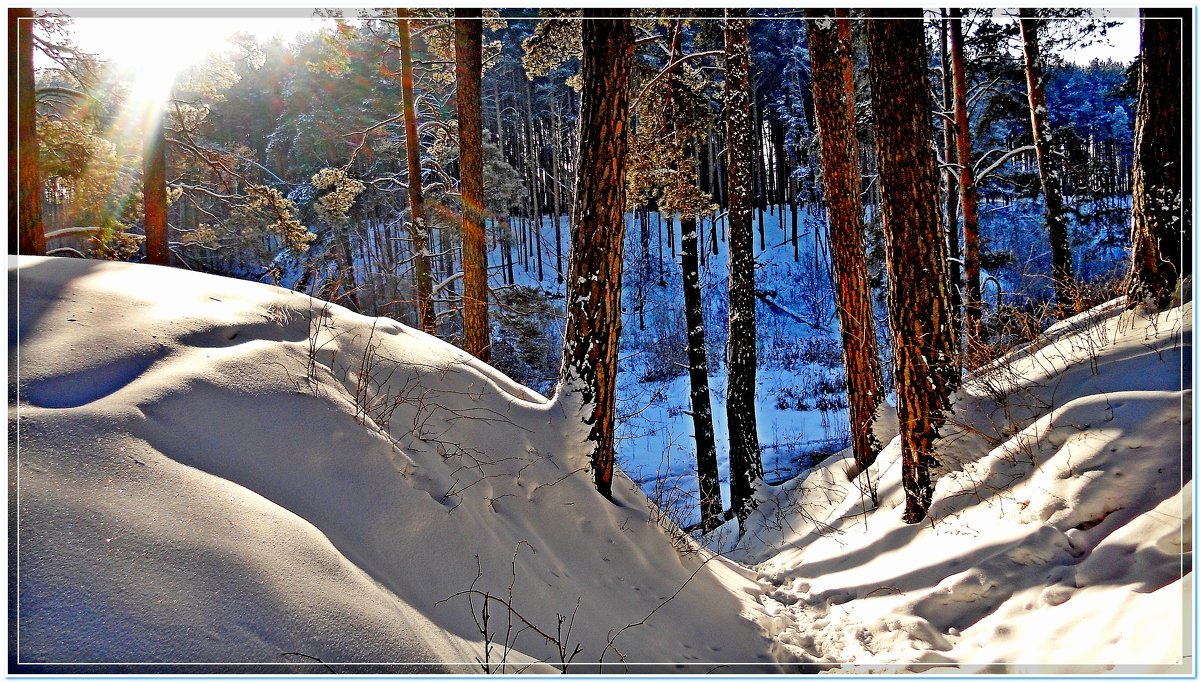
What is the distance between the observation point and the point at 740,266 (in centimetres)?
850

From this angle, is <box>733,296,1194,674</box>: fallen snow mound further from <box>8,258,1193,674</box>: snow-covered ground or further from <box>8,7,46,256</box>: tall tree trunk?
<box>8,7,46,256</box>: tall tree trunk

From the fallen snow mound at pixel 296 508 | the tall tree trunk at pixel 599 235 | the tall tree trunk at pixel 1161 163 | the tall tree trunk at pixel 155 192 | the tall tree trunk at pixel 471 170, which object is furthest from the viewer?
the tall tree trunk at pixel 471 170

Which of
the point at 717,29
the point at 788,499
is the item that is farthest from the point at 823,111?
the point at 788,499

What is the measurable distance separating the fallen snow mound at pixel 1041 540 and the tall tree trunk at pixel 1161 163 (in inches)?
14.0

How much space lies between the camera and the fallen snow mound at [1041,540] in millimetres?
2656

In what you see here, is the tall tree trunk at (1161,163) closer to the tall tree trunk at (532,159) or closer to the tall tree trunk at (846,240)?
the tall tree trunk at (846,240)

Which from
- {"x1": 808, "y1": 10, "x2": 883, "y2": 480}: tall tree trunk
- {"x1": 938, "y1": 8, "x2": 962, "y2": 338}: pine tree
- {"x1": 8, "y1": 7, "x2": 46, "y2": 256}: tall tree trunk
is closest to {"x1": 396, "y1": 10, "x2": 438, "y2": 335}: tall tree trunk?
{"x1": 8, "y1": 7, "x2": 46, "y2": 256}: tall tree trunk

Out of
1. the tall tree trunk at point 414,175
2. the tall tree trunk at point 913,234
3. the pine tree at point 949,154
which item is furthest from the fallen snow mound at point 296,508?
the pine tree at point 949,154

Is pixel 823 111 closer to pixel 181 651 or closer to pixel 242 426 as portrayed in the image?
pixel 242 426

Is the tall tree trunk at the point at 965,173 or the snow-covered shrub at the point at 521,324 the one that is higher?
the tall tree trunk at the point at 965,173

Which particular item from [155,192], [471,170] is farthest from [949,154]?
[155,192]

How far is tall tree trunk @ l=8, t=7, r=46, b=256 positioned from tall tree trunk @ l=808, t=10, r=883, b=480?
318 inches

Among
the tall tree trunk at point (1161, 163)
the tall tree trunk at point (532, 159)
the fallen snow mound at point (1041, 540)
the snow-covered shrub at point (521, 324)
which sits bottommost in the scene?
the fallen snow mound at point (1041, 540)

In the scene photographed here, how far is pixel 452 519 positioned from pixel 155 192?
696 centimetres
